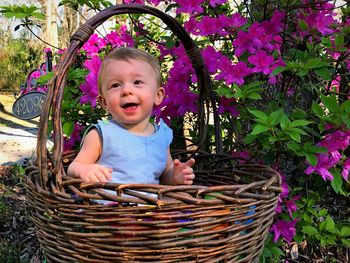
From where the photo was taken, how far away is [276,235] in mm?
1842

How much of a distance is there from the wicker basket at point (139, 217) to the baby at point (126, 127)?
0.27 meters

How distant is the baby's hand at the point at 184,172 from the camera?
62.7 inches

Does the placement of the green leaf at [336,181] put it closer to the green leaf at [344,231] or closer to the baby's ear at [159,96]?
the green leaf at [344,231]

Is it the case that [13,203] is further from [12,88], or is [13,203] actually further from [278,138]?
[12,88]

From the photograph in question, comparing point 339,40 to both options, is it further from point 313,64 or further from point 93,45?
point 93,45

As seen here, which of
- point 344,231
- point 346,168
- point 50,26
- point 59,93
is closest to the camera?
point 59,93

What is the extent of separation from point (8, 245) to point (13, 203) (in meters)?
0.76

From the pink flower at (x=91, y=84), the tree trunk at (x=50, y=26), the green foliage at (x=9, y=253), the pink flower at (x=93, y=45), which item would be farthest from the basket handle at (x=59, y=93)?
the tree trunk at (x=50, y=26)

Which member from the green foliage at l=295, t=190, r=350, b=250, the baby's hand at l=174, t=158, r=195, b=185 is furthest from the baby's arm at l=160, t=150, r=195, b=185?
the green foliage at l=295, t=190, r=350, b=250

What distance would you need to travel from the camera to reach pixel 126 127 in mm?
1766

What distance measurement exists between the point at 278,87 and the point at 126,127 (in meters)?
0.92

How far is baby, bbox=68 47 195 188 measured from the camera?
1.64 m

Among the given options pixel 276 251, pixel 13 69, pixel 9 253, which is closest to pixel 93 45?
pixel 9 253

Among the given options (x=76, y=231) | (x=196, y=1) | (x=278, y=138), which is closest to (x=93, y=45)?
(x=196, y=1)
